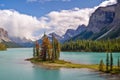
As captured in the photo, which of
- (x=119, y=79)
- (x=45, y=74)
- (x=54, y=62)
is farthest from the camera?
(x=54, y=62)

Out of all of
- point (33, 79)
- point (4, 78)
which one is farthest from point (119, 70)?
point (4, 78)

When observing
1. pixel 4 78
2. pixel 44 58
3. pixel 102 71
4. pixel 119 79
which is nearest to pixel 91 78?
pixel 119 79

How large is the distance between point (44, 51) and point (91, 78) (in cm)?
7172

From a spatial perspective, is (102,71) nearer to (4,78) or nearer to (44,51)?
(4,78)

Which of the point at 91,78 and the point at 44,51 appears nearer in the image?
the point at 91,78

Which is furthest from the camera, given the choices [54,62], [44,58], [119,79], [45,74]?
[44,58]

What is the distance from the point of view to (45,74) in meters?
118

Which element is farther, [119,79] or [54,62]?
[54,62]

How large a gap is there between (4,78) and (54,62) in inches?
2415

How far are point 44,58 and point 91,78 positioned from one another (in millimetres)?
74217

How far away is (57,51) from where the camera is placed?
173 metres

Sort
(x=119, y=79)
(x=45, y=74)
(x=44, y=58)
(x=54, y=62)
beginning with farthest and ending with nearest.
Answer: (x=44, y=58) → (x=54, y=62) → (x=45, y=74) → (x=119, y=79)

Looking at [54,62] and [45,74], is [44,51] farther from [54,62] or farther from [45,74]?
[45,74]

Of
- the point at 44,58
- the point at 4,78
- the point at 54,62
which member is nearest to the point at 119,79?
the point at 4,78
